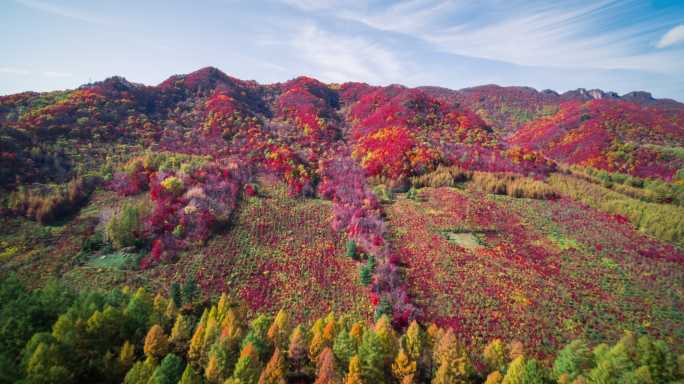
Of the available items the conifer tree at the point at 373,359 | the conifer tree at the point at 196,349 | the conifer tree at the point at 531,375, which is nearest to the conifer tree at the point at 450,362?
the conifer tree at the point at 531,375

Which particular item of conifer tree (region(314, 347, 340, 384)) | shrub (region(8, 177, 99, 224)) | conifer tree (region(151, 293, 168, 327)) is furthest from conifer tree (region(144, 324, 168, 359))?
shrub (region(8, 177, 99, 224))

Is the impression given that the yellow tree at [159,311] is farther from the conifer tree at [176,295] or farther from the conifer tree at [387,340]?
the conifer tree at [387,340]

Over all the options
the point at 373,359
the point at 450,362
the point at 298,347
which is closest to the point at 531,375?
the point at 450,362

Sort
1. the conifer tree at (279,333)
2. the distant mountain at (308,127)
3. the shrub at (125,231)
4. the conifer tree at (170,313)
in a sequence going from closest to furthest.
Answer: the conifer tree at (279,333) < the conifer tree at (170,313) < the shrub at (125,231) < the distant mountain at (308,127)

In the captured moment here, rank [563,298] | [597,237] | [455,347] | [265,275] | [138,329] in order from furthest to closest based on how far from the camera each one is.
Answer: [597,237] < [265,275] < [563,298] < [138,329] < [455,347]

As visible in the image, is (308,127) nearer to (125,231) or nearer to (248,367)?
(125,231)

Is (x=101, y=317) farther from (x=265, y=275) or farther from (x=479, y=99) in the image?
(x=479, y=99)

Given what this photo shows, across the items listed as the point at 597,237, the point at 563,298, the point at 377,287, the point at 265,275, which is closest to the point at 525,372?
the point at 377,287
